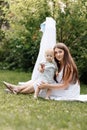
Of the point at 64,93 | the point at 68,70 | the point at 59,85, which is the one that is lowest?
the point at 64,93

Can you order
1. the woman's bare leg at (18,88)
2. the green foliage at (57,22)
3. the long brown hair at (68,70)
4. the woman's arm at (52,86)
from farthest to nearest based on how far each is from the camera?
the green foliage at (57,22)
the woman's bare leg at (18,88)
the long brown hair at (68,70)
the woman's arm at (52,86)

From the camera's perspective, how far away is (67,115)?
Result: 7.85 metres

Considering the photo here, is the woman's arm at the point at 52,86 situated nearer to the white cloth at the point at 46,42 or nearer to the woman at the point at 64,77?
the woman at the point at 64,77

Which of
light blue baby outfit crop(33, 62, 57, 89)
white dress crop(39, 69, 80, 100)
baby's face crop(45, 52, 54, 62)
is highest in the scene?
baby's face crop(45, 52, 54, 62)

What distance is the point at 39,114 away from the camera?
7789mm

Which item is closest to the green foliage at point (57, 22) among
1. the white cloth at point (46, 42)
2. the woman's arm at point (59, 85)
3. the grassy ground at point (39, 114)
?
the white cloth at point (46, 42)

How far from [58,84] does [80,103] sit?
0.66 metres

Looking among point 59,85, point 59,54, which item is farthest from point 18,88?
point 59,54

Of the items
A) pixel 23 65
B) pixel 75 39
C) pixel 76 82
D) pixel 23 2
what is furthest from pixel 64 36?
pixel 76 82

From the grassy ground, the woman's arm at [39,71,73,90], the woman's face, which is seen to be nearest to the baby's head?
the woman's face

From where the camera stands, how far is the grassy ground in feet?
22.0

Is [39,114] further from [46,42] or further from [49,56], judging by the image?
[46,42]

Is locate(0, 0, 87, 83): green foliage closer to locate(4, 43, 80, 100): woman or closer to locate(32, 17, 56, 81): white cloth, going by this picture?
locate(32, 17, 56, 81): white cloth

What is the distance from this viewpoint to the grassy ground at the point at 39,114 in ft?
22.0
